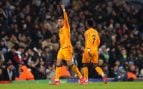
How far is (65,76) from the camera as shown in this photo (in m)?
27.0

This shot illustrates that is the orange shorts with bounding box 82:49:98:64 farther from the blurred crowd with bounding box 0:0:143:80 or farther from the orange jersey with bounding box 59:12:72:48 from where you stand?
the blurred crowd with bounding box 0:0:143:80

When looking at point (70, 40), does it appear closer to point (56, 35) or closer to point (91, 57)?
point (91, 57)

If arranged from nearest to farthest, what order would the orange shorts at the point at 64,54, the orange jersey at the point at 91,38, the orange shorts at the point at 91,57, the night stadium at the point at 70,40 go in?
1. the orange shorts at the point at 64,54
2. the orange jersey at the point at 91,38
3. the orange shorts at the point at 91,57
4. the night stadium at the point at 70,40

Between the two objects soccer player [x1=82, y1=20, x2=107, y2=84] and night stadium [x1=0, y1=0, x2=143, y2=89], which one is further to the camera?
night stadium [x1=0, y1=0, x2=143, y2=89]

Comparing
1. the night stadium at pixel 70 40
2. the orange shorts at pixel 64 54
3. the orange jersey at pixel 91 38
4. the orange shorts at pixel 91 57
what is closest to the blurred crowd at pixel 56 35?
the night stadium at pixel 70 40

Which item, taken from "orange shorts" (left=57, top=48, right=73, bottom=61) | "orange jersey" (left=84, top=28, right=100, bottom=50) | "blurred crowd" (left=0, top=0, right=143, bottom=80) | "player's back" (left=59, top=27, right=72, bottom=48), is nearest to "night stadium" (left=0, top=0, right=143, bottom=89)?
"blurred crowd" (left=0, top=0, right=143, bottom=80)

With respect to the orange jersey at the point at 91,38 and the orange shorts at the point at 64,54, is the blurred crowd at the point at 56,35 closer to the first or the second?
the orange jersey at the point at 91,38

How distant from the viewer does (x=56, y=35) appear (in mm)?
29547

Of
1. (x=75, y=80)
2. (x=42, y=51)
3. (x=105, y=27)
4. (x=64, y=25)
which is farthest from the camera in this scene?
(x=105, y=27)

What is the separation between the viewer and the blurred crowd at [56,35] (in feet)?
89.6

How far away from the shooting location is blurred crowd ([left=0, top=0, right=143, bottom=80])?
27.3 meters

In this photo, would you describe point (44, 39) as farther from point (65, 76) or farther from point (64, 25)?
point (64, 25)

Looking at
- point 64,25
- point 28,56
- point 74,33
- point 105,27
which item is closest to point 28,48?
point 28,56

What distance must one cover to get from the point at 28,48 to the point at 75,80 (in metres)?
2.94
